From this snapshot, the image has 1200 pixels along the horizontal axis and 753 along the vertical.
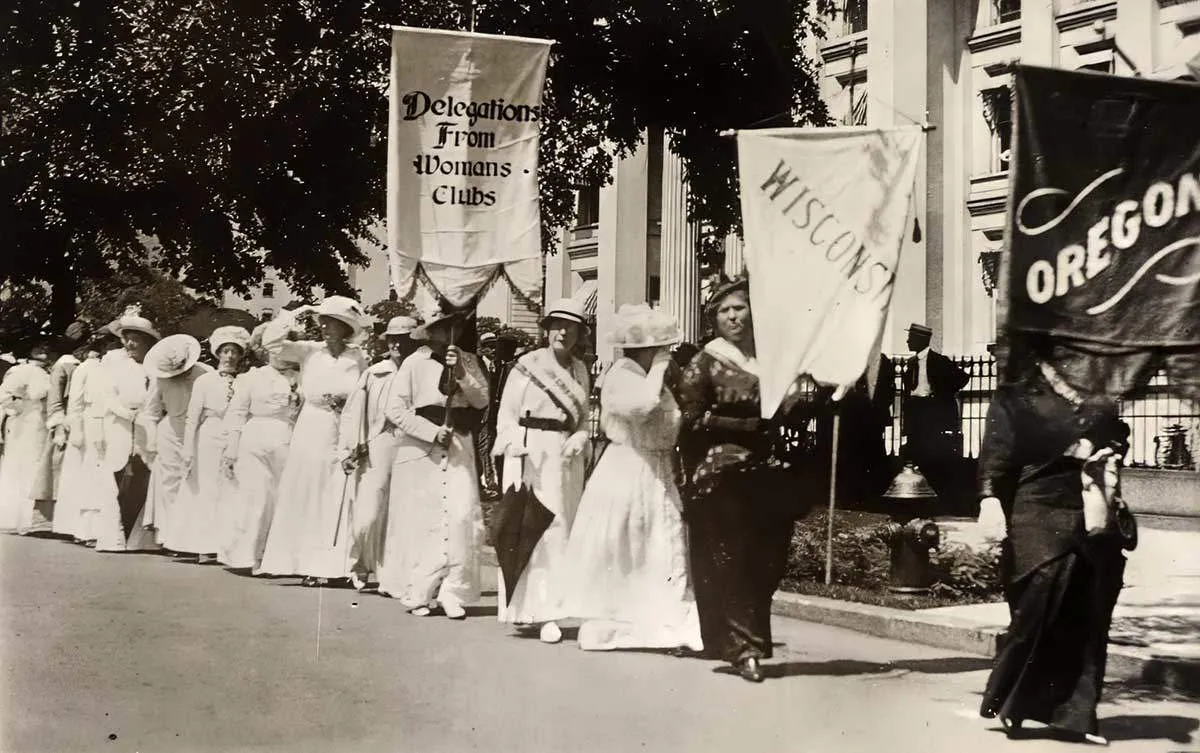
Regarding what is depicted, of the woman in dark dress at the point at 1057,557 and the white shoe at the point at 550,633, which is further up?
the woman in dark dress at the point at 1057,557

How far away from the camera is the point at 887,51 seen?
85.7 ft

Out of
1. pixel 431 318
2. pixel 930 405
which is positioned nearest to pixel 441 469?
pixel 431 318

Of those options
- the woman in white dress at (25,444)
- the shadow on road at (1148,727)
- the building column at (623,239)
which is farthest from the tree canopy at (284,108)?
the shadow on road at (1148,727)

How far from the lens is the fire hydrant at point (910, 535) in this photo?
32.0 ft

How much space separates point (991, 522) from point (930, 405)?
142cm

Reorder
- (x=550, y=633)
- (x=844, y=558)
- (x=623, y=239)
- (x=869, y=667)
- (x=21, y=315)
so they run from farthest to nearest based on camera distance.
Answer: (x=623, y=239), (x=21, y=315), (x=844, y=558), (x=550, y=633), (x=869, y=667)

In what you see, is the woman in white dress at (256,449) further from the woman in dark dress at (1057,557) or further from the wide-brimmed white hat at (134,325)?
the woman in dark dress at (1057,557)

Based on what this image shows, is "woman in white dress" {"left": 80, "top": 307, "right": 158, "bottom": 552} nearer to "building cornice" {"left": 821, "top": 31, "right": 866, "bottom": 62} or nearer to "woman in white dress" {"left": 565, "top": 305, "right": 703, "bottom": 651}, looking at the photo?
"woman in white dress" {"left": 565, "top": 305, "right": 703, "bottom": 651}

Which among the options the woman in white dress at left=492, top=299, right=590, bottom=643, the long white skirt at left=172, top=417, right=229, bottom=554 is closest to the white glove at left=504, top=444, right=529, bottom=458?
the woman in white dress at left=492, top=299, right=590, bottom=643

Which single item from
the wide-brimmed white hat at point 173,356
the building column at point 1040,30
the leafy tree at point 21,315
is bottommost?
the wide-brimmed white hat at point 173,356

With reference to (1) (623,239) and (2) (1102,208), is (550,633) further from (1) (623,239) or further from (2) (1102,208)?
(1) (623,239)

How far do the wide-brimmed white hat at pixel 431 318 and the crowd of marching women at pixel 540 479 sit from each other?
0.11 feet

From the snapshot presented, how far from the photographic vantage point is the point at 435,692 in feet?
22.2

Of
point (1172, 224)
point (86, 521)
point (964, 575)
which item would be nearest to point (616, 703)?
point (1172, 224)
